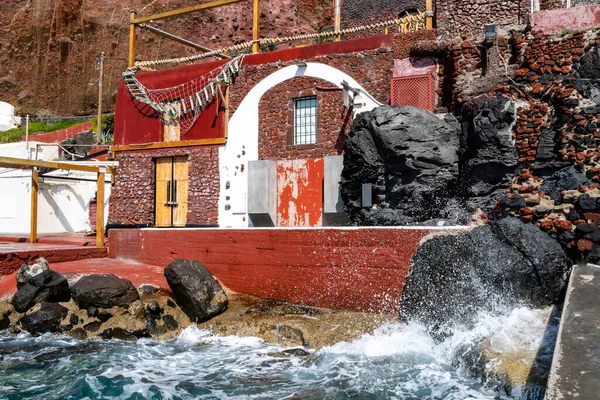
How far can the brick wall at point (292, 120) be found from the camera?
45.8 ft

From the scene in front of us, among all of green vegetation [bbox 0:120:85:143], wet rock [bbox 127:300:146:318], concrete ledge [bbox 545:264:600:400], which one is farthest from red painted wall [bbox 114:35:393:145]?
green vegetation [bbox 0:120:85:143]

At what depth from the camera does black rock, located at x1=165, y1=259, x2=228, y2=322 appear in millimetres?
8680

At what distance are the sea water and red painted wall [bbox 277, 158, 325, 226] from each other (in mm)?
6310

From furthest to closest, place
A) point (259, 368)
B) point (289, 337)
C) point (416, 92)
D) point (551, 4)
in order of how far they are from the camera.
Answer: point (551, 4)
point (416, 92)
point (289, 337)
point (259, 368)

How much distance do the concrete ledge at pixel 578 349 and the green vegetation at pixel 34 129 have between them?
29637 millimetres

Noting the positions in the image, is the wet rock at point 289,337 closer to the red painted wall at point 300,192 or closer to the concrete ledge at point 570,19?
the red painted wall at point 300,192

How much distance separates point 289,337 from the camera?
7703mm

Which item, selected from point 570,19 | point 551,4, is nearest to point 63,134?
point 551,4

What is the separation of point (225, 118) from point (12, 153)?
36.6 ft

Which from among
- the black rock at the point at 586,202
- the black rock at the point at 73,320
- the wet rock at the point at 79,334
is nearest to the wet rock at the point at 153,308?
the wet rock at the point at 79,334

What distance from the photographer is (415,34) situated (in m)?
13.3

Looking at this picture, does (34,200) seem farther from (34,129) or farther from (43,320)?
(34,129)

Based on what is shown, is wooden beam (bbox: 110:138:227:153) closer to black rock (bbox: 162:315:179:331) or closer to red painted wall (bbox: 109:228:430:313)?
red painted wall (bbox: 109:228:430:313)

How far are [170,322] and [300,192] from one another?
627cm
